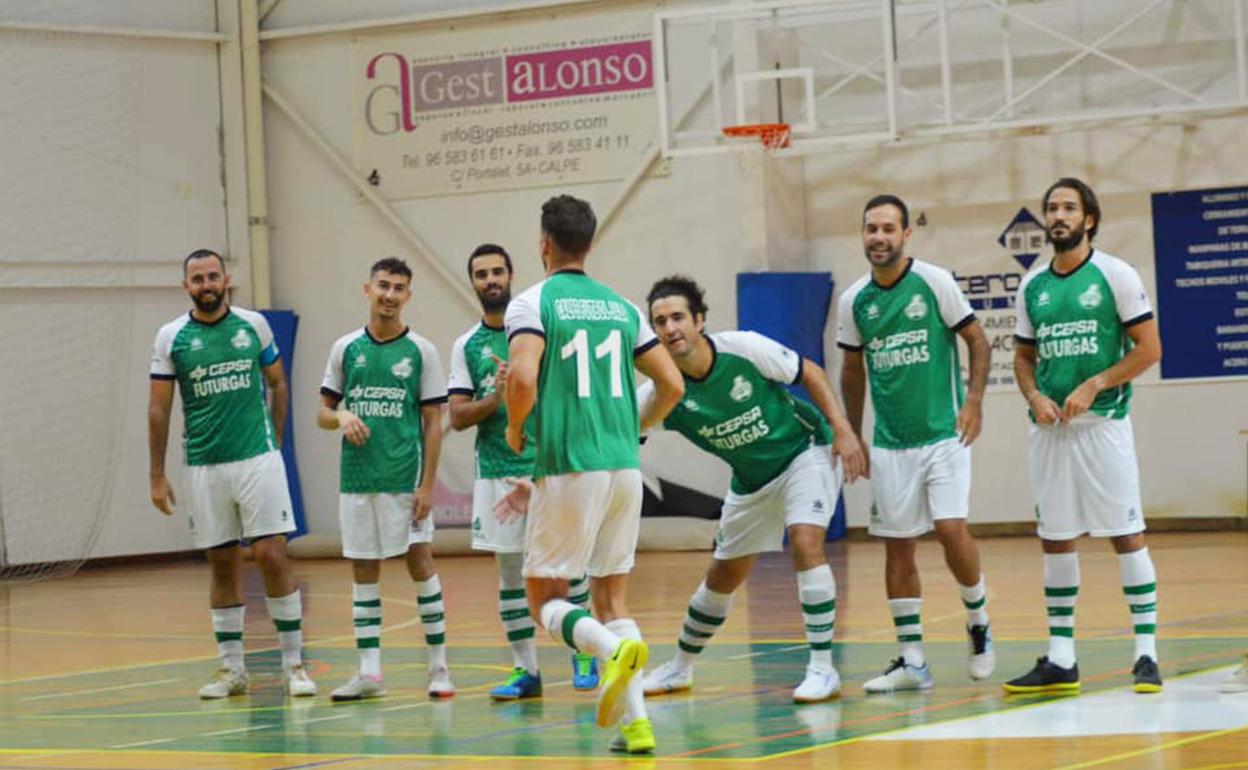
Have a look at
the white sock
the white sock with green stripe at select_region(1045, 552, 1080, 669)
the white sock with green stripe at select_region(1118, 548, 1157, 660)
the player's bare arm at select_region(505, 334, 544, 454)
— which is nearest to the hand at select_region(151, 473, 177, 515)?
the player's bare arm at select_region(505, 334, 544, 454)

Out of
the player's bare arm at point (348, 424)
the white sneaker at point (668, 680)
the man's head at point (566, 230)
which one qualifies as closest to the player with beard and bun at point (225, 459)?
the player's bare arm at point (348, 424)

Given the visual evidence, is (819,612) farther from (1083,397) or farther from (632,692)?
(632,692)

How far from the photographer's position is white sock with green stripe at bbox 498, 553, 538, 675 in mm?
9766

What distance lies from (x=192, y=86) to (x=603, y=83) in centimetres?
506

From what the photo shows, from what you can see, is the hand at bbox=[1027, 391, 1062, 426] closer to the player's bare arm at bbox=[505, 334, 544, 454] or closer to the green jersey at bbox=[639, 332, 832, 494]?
the green jersey at bbox=[639, 332, 832, 494]

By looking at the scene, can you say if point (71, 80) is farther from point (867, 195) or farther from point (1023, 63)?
point (1023, 63)

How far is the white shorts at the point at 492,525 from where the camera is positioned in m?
9.84

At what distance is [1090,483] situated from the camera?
8.70 metres

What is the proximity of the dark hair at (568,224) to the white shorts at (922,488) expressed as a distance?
220 centimetres

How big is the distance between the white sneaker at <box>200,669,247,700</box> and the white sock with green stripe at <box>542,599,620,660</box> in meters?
3.24

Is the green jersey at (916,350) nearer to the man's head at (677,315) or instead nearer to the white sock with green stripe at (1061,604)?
the white sock with green stripe at (1061,604)

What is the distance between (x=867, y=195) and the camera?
2056cm

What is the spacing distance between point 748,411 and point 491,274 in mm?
1616

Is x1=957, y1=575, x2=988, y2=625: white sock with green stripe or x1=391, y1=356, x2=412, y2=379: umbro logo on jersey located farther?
x1=391, y1=356, x2=412, y2=379: umbro logo on jersey
